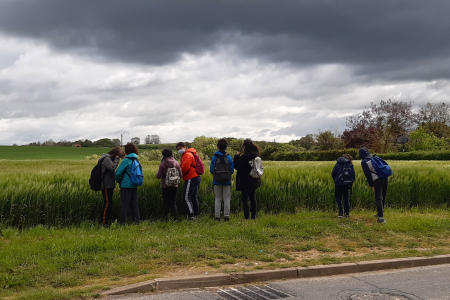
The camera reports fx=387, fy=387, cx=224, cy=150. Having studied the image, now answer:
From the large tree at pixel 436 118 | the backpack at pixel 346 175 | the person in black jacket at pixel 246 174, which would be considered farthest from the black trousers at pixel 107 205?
the large tree at pixel 436 118

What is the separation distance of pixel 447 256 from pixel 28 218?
Answer: 9053 mm

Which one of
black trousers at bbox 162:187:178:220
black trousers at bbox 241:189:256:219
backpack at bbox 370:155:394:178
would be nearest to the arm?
black trousers at bbox 162:187:178:220

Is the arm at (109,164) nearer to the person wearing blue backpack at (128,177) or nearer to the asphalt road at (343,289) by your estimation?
the person wearing blue backpack at (128,177)

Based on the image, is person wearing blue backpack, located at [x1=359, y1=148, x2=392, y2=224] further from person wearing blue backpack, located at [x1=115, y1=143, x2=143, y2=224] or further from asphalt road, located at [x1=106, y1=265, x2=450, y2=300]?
person wearing blue backpack, located at [x1=115, y1=143, x2=143, y2=224]

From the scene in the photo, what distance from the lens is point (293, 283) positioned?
5680 mm

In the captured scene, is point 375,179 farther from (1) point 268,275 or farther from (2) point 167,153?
(2) point 167,153

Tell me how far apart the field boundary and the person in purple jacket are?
4.10 m

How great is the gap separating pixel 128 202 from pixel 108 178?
0.74 meters

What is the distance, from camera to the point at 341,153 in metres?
38.4

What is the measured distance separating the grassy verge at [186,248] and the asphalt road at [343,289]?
19.2 inches

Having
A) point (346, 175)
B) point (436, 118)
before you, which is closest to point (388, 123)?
point (436, 118)

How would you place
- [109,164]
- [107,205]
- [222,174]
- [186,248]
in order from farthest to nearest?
[222,174], [107,205], [109,164], [186,248]

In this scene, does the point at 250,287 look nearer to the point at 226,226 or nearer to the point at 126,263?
the point at 126,263

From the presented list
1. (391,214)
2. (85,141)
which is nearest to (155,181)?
(391,214)
